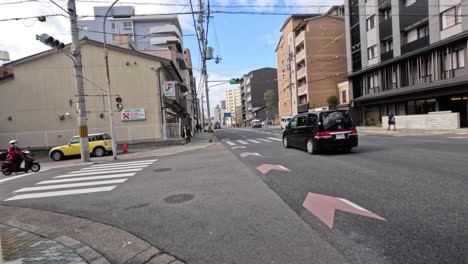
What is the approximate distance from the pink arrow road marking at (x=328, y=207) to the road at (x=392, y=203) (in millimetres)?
61

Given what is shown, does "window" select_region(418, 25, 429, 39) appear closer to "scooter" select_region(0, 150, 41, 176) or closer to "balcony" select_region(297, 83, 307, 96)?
"balcony" select_region(297, 83, 307, 96)

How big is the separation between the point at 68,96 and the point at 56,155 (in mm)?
7257

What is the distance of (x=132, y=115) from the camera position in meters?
23.1

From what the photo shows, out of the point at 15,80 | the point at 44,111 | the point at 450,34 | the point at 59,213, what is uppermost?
the point at 450,34

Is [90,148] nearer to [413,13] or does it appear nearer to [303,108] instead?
[413,13]

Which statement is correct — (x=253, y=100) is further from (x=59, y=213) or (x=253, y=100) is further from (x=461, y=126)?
(x=59, y=213)

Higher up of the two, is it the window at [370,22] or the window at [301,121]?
the window at [370,22]

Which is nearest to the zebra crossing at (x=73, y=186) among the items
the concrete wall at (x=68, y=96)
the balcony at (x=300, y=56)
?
the concrete wall at (x=68, y=96)

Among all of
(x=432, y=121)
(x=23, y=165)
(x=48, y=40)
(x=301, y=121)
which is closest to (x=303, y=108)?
(x=432, y=121)

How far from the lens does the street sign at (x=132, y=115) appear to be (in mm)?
23000

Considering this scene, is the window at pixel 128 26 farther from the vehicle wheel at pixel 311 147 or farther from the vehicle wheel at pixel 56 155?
the vehicle wheel at pixel 311 147

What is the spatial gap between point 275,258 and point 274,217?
1323 mm

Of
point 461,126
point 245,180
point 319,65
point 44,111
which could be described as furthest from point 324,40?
point 245,180

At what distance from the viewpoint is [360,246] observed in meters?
3.37
